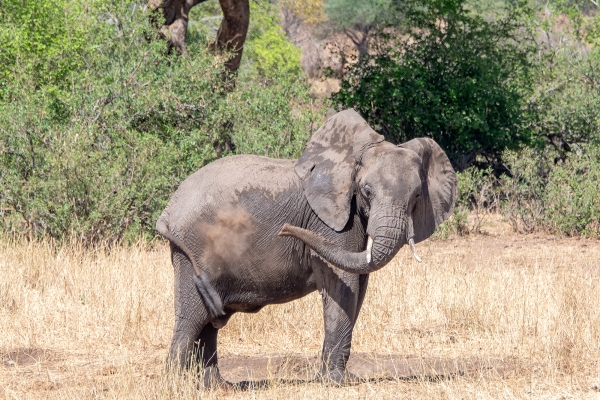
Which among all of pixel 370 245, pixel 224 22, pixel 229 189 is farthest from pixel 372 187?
pixel 224 22

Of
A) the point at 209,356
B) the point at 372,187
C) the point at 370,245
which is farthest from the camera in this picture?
the point at 209,356

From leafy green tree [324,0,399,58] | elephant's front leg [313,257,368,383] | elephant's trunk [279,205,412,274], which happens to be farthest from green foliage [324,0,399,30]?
elephant's trunk [279,205,412,274]

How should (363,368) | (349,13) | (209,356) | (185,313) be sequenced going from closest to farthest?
(185,313) → (209,356) → (363,368) → (349,13)

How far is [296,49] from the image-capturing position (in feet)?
124

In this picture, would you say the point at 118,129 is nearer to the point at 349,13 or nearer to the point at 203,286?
the point at 203,286

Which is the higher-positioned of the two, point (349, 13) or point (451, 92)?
point (451, 92)

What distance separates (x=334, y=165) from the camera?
6348 mm

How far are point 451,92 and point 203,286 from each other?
1020 centimetres

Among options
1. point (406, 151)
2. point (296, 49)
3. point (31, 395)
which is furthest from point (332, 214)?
point (296, 49)

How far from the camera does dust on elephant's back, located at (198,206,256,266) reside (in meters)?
6.31

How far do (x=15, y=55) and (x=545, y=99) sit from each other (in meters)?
9.45

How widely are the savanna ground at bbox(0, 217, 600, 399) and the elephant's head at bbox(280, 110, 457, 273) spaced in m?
0.96

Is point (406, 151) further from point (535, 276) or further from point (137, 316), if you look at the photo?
point (535, 276)

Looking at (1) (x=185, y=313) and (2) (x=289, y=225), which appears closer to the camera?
(2) (x=289, y=225)
